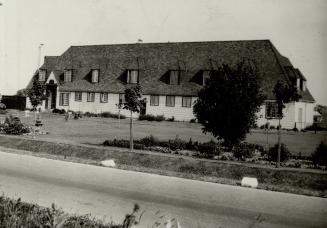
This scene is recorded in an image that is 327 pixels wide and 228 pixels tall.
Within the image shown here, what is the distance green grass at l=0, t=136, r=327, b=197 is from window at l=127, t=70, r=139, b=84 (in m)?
26.0

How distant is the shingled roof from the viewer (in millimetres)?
40875

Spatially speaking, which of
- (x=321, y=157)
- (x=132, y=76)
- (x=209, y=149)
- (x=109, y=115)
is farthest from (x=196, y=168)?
(x=132, y=76)

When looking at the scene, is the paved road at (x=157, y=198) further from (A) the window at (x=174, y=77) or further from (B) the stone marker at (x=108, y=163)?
(A) the window at (x=174, y=77)

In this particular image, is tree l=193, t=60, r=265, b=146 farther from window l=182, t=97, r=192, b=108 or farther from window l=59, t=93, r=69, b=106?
window l=59, t=93, r=69, b=106

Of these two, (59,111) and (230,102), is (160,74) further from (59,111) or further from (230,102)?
(230,102)

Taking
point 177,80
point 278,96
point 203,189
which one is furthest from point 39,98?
point 177,80

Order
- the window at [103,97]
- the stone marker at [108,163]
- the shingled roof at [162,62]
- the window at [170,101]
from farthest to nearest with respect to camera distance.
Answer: the window at [103,97], the window at [170,101], the shingled roof at [162,62], the stone marker at [108,163]

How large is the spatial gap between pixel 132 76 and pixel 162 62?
139 inches

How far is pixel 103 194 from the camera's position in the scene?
10914 millimetres

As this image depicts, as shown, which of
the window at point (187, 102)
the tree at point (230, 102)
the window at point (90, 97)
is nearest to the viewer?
the tree at point (230, 102)

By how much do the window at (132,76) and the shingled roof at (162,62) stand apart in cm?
48

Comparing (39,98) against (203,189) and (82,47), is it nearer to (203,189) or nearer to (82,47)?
(203,189)

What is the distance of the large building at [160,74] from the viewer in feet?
131

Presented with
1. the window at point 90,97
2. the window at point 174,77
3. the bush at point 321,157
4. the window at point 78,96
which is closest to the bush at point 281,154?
the bush at point 321,157
